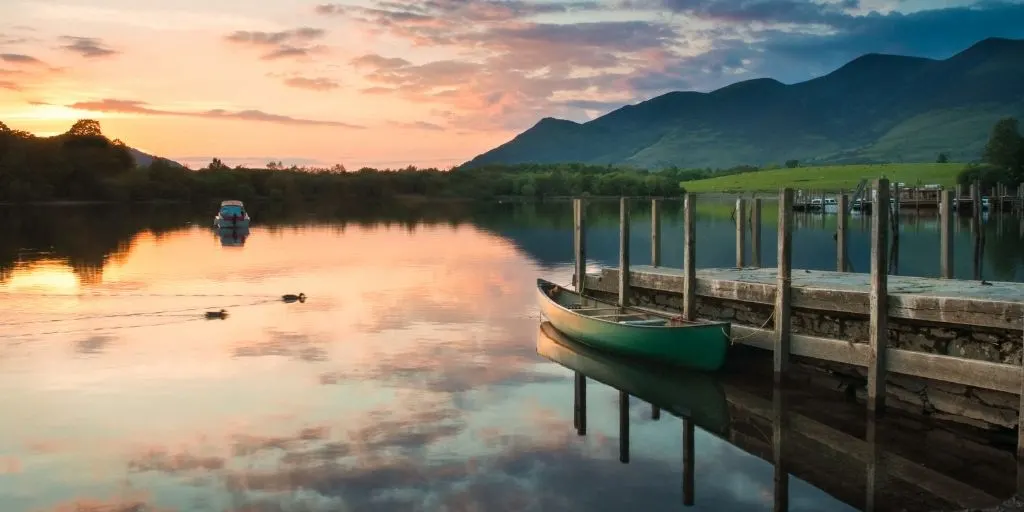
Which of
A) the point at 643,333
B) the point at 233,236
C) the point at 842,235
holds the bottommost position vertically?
the point at 643,333

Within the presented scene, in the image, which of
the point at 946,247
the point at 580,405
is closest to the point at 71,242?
the point at 580,405

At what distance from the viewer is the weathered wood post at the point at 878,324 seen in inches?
620

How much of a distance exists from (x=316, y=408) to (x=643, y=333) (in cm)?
731

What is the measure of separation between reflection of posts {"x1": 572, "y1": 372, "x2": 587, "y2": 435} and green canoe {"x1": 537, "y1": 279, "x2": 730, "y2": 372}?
134cm

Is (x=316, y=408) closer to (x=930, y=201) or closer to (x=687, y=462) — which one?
(x=687, y=462)

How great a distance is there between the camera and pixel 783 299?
18.0 metres

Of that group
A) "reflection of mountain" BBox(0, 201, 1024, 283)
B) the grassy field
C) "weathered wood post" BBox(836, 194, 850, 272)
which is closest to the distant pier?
"reflection of mountain" BBox(0, 201, 1024, 283)

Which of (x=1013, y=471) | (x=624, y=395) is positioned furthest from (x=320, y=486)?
(x=1013, y=471)

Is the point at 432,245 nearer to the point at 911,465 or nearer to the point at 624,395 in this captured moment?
the point at 624,395

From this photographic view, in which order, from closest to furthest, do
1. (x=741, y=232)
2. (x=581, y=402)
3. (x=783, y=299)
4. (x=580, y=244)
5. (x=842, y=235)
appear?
(x=783, y=299), (x=581, y=402), (x=842, y=235), (x=741, y=232), (x=580, y=244)

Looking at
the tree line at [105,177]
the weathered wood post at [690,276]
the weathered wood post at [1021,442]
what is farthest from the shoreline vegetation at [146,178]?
the weathered wood post at [1021,442]

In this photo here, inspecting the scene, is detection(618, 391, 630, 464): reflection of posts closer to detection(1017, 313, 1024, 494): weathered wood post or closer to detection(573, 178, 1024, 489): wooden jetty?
detection(573, 178, 1024, 489): wooden jetty

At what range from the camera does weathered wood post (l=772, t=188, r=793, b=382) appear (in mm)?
18064

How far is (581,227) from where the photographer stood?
2814 cm
